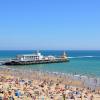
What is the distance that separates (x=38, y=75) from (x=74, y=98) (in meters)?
17.1

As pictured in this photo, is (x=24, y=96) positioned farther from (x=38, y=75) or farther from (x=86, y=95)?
(x=38, y=75)

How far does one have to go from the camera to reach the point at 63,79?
121ft

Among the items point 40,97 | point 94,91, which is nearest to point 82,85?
point 94,91

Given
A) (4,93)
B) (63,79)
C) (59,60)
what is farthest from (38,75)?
(59,60)

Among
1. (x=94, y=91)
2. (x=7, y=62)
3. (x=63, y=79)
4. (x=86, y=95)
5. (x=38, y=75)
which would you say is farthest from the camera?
(x=7, y=62)

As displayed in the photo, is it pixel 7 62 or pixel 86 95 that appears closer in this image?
pixel 86 95

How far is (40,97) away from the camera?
23.9 meters

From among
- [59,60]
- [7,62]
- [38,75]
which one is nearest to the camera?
[38,75]

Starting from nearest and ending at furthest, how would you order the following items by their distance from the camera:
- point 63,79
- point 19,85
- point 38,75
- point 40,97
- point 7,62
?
1. point 40,97
2. point 19,85
3. point 63,79
4. point 38,75
5. point 7,62

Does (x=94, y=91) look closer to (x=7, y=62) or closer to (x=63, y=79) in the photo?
(x=63, y=79)

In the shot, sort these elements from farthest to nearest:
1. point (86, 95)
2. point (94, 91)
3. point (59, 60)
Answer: point (59, 60)
point (94, 91)
point (86, 95)

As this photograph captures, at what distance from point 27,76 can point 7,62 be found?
35164mm

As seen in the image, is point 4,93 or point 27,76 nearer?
point 4,93

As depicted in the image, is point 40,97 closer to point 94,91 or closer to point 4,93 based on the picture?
point 4,93
